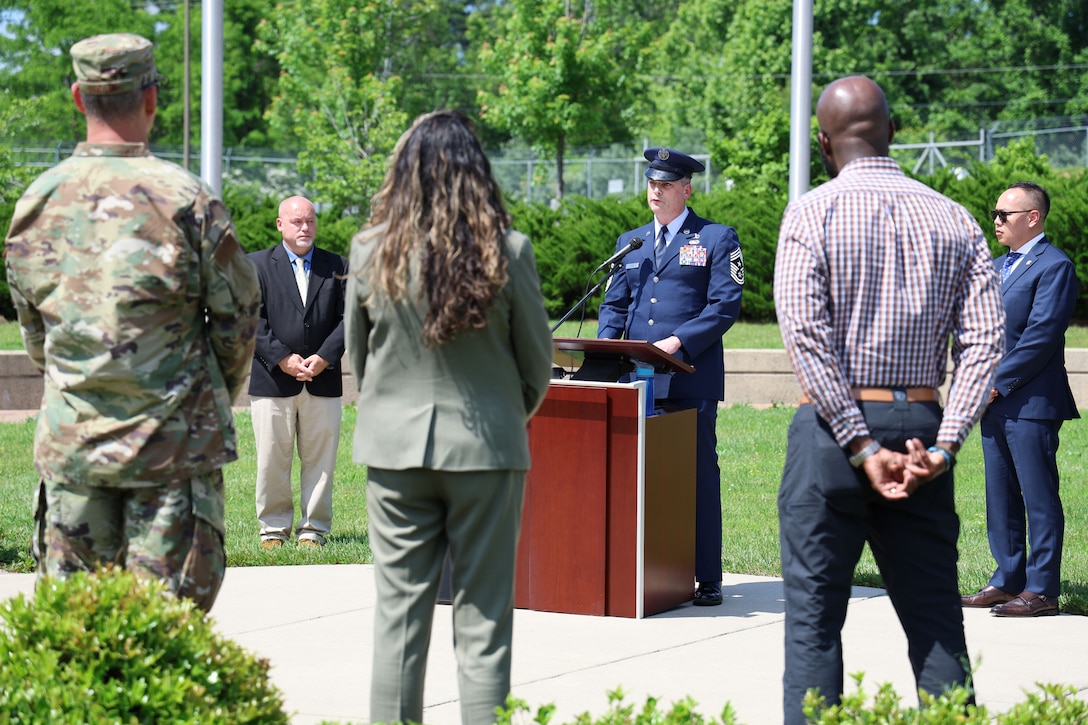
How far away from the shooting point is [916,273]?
3.95 metres

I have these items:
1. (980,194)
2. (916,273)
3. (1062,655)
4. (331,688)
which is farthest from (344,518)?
(980,194)

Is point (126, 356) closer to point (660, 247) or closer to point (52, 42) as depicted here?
point (660, 247)

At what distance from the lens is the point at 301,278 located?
8570mm

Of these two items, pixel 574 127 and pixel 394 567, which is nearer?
pixel 394 567

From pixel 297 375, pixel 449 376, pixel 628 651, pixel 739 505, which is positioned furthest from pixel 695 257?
pixel 739 505

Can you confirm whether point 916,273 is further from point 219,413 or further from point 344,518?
point 344,518

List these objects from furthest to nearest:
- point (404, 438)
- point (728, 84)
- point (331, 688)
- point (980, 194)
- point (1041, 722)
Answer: point (728, 84) → point (980, 194) → point (331, 688) → point (404, 438) → point (1041, 722)

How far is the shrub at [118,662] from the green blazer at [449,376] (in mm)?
756

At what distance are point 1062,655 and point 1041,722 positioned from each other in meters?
2.83

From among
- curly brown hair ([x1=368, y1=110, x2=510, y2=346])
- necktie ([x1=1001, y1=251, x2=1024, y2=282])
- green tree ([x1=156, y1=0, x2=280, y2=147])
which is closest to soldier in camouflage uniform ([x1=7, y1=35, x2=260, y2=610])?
curly brown hair ([x1=368, y1=110, x2=510, y2=346])

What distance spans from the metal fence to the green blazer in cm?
3205

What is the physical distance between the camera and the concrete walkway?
208 inches

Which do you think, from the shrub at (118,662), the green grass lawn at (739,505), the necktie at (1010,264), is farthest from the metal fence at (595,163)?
the shrub at (118,662)

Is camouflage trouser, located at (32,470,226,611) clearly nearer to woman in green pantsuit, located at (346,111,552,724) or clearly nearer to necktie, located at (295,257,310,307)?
woman in green pantsuit, located at (346,111,552,724)
